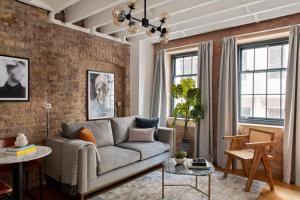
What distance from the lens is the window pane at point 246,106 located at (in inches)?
165

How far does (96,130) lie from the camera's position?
362 cm

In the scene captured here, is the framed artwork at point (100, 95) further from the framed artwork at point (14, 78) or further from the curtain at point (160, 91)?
the framed artwork at point (14, 78)

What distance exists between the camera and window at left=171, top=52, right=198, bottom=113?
4.98 m

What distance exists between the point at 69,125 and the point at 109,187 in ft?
3.73

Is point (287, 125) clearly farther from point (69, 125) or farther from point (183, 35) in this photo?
point (69, 125)

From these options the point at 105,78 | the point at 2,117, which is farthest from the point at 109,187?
the point at 105,78

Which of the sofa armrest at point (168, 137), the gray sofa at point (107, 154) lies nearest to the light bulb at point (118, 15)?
the gray sofa at point (107, 154)

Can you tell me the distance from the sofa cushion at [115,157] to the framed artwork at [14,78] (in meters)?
1.44

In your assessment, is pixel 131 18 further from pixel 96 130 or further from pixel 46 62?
pixel 96 130

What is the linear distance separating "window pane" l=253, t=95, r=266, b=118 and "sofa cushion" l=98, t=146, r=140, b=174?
2.45 meters

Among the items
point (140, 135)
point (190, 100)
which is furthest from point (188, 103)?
point (140, 135)

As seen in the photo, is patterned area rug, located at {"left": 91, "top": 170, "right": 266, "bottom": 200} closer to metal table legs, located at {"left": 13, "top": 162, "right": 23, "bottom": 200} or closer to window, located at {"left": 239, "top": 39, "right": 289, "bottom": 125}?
metal table legs, located at {"left": 13, "top": 162, "right": 23, "bottom": 200}

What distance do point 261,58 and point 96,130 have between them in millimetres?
3375

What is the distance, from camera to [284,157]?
11.5 ft
